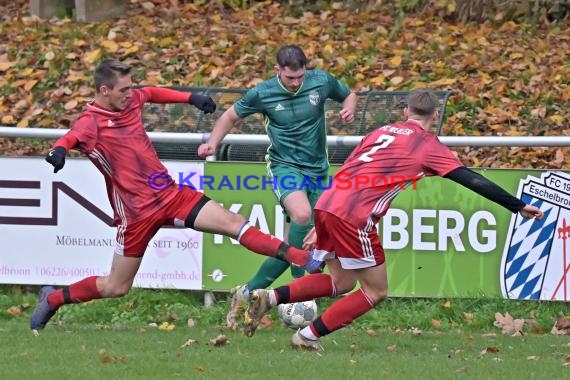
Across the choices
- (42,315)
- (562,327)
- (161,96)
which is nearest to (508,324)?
(562,327)

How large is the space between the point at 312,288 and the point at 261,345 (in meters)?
0.62

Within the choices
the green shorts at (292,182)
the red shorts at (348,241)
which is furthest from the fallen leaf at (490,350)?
the green shorts at (292,182)

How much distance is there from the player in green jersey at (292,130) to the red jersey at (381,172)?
4.52 ft

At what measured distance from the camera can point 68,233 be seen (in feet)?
35.5

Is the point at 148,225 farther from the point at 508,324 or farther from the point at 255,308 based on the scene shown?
the point at 508,324

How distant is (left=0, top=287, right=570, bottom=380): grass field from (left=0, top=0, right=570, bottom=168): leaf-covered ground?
2284 millimetres

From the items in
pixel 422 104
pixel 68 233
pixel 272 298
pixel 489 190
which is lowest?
pixel 68 233

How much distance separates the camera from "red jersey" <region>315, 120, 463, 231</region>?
27.0 ft

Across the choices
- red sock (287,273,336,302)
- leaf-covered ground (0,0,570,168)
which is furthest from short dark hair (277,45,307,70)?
leaf-covered ground (0,0,570,168)

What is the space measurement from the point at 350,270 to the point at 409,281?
2.02 metres

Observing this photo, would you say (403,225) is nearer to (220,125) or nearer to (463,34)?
(220,125)

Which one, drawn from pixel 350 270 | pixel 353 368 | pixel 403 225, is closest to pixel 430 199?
pixel 403 225

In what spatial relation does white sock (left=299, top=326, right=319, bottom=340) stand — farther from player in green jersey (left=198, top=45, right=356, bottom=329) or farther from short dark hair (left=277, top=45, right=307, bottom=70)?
short dark hair (left=277, top=45, right=307, bottom=70)

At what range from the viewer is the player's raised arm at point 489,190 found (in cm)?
803
